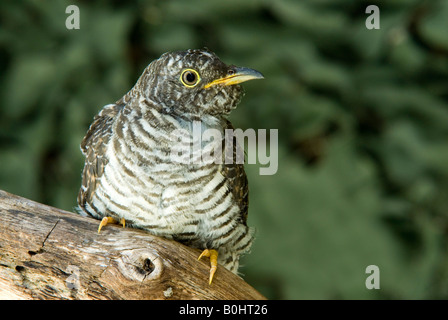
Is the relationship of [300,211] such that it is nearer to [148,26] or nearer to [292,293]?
[292,293]

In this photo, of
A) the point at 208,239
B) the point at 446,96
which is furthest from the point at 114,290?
the point at 446,96

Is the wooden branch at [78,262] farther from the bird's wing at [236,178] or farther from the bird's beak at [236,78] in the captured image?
the bird's beak at [236,78]

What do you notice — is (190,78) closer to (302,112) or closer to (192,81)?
(192,81)

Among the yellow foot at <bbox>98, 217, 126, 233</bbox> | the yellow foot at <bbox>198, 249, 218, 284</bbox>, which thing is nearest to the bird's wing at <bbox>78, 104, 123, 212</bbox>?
the yellow foot at <bbox>98, 217, 126, 233</bbox>

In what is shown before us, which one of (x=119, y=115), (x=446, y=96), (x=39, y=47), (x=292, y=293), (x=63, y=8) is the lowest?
(x=292, y=293)

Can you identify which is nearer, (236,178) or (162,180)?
(162,180)

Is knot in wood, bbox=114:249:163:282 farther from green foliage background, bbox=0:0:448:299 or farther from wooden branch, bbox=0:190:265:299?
green foliage background, bbox=0:0:448:299

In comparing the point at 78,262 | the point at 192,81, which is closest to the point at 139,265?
the point at 78,262
